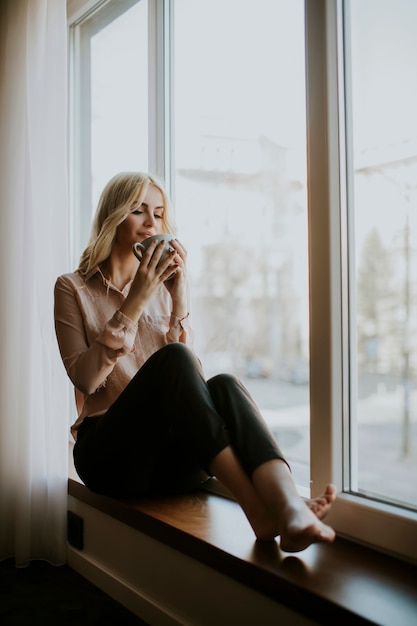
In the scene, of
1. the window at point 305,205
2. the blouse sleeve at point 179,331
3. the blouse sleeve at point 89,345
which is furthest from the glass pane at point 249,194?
the blouse sleeve at point 89,345

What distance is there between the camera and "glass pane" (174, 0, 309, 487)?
1.72m

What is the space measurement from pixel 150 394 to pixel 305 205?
0.64 m

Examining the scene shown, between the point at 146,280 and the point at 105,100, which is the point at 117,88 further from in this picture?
the point at 146,280

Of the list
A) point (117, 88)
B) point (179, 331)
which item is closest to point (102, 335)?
point (179, 331)

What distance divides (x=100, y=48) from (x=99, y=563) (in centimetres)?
202

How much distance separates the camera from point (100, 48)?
8.77 ft

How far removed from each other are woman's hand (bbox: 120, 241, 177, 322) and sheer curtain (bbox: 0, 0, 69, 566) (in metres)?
0.50

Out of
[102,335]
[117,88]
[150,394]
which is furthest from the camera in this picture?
[117,88]

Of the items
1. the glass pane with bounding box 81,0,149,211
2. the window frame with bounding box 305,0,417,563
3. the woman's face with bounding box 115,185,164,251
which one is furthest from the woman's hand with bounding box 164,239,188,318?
the glass pane with bounding box 81,0,149,211

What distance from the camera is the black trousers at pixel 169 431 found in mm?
1331

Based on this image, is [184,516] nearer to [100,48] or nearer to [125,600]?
[125,600]

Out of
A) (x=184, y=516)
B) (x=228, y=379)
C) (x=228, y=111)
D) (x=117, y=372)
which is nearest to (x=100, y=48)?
(x=228, y=111)

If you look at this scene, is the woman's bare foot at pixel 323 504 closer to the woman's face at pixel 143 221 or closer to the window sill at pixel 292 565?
the window sill at pixel 292 565

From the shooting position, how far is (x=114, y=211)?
1.84 metres
